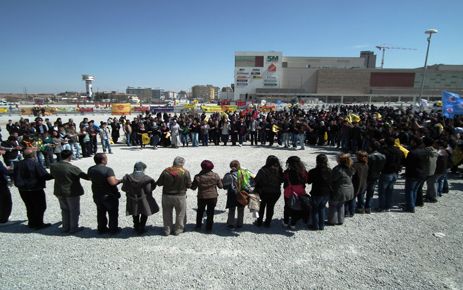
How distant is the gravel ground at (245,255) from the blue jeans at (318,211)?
212 mm

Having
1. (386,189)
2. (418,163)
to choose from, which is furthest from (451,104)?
(386,189)

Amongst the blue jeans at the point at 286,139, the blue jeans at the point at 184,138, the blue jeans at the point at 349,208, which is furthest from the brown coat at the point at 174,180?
the blue jeans at the point at 286,139

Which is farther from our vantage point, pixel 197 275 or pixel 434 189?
pixel 434 189

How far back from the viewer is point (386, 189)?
6.08 meters

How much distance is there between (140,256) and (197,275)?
1091 millimetres

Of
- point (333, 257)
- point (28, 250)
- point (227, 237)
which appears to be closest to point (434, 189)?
point (333, 257)

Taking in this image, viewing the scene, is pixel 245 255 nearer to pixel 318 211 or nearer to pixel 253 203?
pixel 253 203

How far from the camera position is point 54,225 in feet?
17.7

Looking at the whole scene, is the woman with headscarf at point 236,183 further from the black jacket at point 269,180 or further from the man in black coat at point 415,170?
the man in black coat at point 415,170

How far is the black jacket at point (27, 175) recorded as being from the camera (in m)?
4.85

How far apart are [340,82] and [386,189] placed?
4564 inches

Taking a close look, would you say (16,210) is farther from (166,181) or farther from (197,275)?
(197,275)

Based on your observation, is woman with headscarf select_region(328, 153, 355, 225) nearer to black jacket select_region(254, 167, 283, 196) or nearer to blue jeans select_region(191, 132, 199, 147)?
black jacket select_region(254, 167, 283, 196)

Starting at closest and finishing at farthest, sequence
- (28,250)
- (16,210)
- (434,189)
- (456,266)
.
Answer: (456,266) → (28,250) → (16,210) → (434,189)
